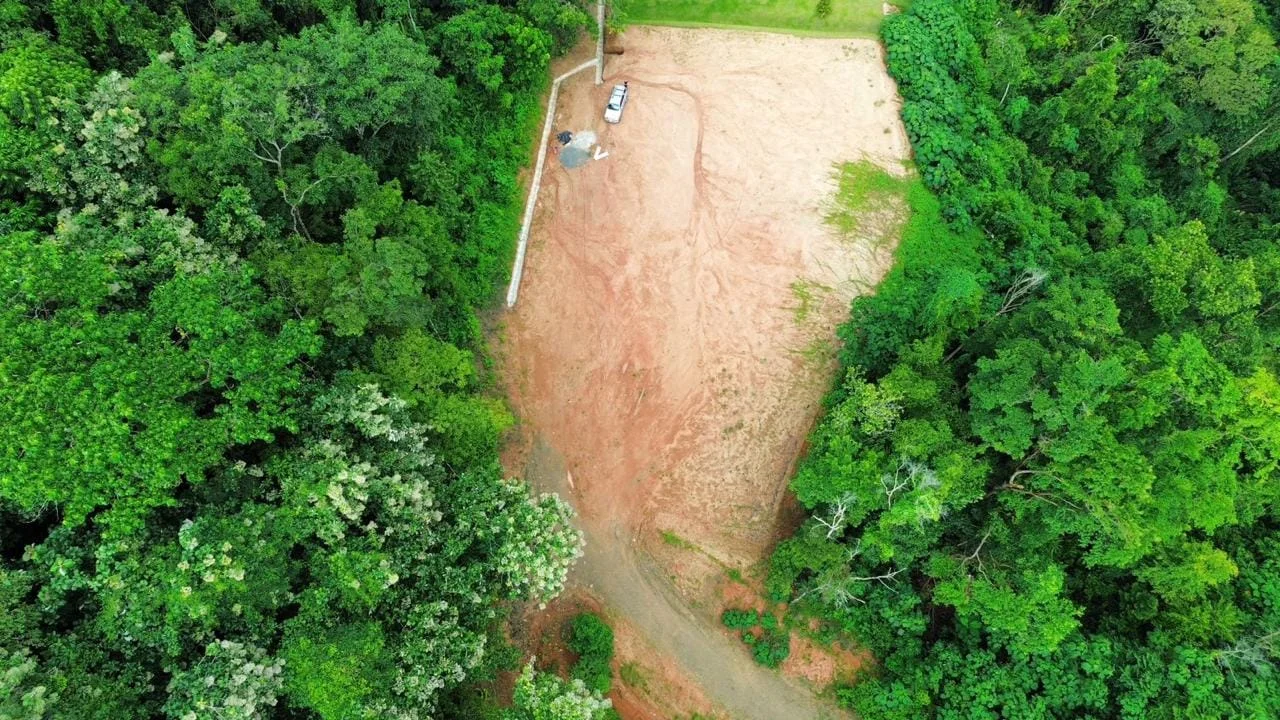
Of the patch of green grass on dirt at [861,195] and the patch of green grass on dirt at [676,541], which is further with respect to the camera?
the patch of green grass on dirt at [861,195]

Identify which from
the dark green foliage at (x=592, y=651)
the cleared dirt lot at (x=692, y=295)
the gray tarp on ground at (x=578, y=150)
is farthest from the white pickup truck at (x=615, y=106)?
the dark green foliage at (x=592, y=651)

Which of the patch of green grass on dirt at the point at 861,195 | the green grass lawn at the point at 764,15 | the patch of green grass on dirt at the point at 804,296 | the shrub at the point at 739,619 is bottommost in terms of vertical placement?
the shrub at the point at 739,619

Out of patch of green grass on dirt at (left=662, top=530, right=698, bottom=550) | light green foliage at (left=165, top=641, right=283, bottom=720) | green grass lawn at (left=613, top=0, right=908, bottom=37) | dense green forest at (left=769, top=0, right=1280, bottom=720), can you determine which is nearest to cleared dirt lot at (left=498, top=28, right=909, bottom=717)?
patch of green grass on dirt at (left=662, top=530, right=698, bottom=550)

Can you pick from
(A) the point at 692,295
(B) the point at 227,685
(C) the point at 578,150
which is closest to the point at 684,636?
(A) the point at 692,295

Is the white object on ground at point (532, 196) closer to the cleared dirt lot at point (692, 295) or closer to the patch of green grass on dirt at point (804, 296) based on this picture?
the cleared dirt lot at point (692, 295)

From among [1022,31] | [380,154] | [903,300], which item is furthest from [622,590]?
[1022,31]

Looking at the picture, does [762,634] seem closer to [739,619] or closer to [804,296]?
[739,619]

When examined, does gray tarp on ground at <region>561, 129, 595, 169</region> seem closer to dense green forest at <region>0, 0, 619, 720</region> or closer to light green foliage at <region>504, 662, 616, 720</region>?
dense green forest at <region>0, 0, 619, 720</region>
